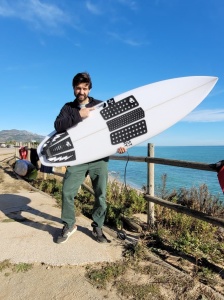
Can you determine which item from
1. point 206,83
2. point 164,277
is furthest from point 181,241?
point 206,83

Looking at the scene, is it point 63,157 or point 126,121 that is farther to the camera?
point 126,121

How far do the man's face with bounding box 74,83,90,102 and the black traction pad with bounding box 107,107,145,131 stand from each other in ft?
2.34

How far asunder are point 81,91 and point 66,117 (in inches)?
14.4

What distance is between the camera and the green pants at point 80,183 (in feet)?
11.0

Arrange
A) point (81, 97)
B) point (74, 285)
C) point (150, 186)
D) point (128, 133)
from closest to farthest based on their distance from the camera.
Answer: point (74, 285) → point (81, 97) → point (128, 133) → point (150, 186)

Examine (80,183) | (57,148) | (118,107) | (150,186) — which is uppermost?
(118,107)

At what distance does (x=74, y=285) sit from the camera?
8.12 feet

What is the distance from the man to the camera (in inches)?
129

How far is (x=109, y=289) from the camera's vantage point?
2.41 metres

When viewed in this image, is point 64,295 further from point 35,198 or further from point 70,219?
point 35,198

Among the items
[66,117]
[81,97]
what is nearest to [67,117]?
[66,117]

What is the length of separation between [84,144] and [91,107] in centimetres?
58

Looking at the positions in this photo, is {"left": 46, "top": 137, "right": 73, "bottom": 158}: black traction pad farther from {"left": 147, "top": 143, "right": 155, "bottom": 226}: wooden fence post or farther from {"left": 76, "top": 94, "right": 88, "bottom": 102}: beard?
{"left": 147, "top": 143, "right": 155, "bottom": 226}: wooden fence post

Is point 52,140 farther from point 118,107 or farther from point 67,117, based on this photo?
point 118,107
